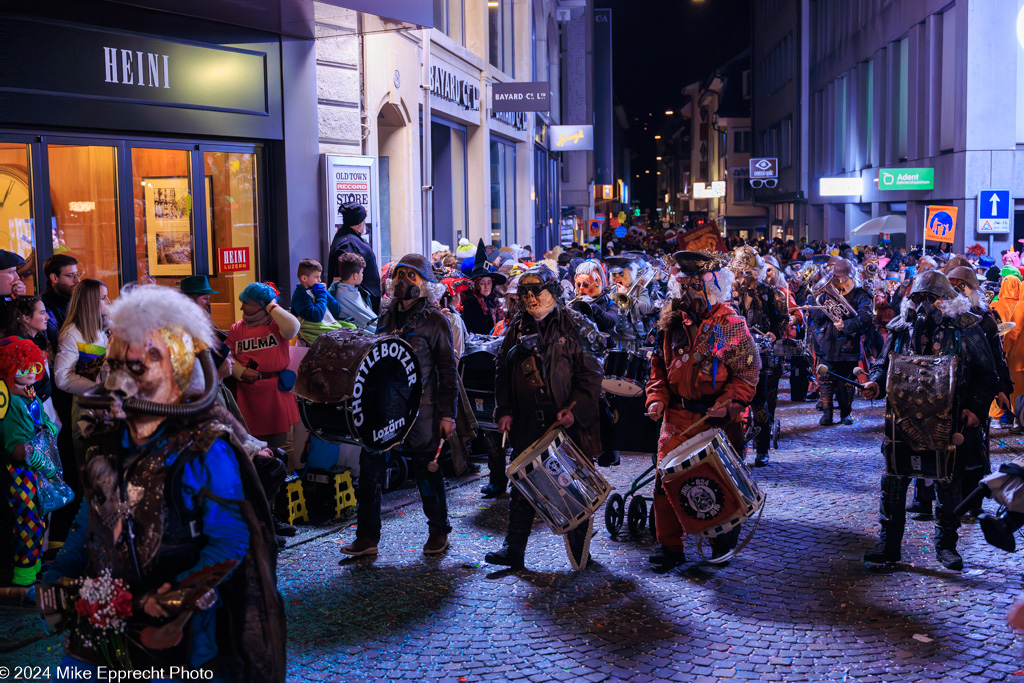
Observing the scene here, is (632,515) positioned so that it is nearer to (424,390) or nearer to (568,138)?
(424,390)

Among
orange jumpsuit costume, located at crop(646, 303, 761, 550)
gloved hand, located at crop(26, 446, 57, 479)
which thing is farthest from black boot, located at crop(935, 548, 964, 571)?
gloved hand, located at crop(26, 446, 57, 479)

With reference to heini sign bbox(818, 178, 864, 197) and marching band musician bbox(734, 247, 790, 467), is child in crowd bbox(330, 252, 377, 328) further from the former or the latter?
heini sign bbox(818, 178, 864, 197)

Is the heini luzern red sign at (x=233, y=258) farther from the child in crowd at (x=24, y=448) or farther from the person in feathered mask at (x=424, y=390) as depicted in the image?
the child in crowd at (x=24, y=448)


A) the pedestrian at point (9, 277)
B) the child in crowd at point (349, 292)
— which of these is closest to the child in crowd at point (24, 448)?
the pedestrian at point (9, 277)

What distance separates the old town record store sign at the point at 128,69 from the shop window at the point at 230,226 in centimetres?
63

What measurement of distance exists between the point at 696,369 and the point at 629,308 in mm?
4263

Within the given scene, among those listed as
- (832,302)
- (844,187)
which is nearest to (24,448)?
(832,302)

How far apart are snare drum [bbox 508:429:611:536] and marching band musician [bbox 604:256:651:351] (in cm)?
369

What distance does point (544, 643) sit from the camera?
5.62m

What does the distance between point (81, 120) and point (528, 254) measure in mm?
11041

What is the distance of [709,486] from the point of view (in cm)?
630

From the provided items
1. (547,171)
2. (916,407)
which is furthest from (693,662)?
(547,171)

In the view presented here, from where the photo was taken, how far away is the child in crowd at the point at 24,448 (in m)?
6.14

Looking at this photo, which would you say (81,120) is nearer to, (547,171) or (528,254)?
(528,254)
